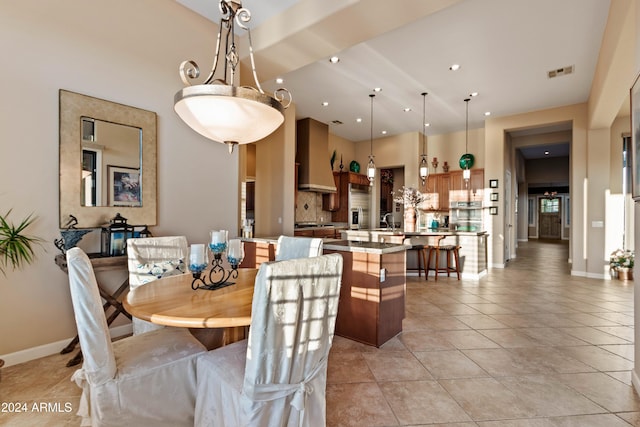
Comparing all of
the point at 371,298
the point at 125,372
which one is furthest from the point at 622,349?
the point at 125,372

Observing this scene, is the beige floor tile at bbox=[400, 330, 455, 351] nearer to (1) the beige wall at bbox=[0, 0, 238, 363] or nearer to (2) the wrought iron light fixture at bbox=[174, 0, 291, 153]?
(2) the wrought iron light fixture at bbox=[174, 0, 291, 153]

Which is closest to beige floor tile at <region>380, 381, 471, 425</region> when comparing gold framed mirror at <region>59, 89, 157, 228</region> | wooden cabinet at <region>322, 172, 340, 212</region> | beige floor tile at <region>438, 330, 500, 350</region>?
beige floor tile at <region>438, 330, 500, 350</region>

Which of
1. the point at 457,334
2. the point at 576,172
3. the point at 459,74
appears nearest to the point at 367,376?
the point at 457,334

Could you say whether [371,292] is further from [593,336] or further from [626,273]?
[626,273]

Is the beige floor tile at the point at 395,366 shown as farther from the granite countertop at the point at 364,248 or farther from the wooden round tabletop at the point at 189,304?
the wooden round tabletop at the point at 189,304

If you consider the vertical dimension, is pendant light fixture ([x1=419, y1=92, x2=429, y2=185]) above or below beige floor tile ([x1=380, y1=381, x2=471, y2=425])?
above

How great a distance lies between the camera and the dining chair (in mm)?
1353

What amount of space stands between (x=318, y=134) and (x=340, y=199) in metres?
1.83

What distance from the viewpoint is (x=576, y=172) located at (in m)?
5.82

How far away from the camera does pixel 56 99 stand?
8.20ft

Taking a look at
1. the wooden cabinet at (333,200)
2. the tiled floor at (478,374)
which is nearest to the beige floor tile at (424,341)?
the tiled floor at (478,374)

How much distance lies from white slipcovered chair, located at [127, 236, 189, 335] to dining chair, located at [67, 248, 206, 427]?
22.0 inches

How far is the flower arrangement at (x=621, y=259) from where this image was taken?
520 centimetres

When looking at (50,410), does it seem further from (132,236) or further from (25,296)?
(132,236)
